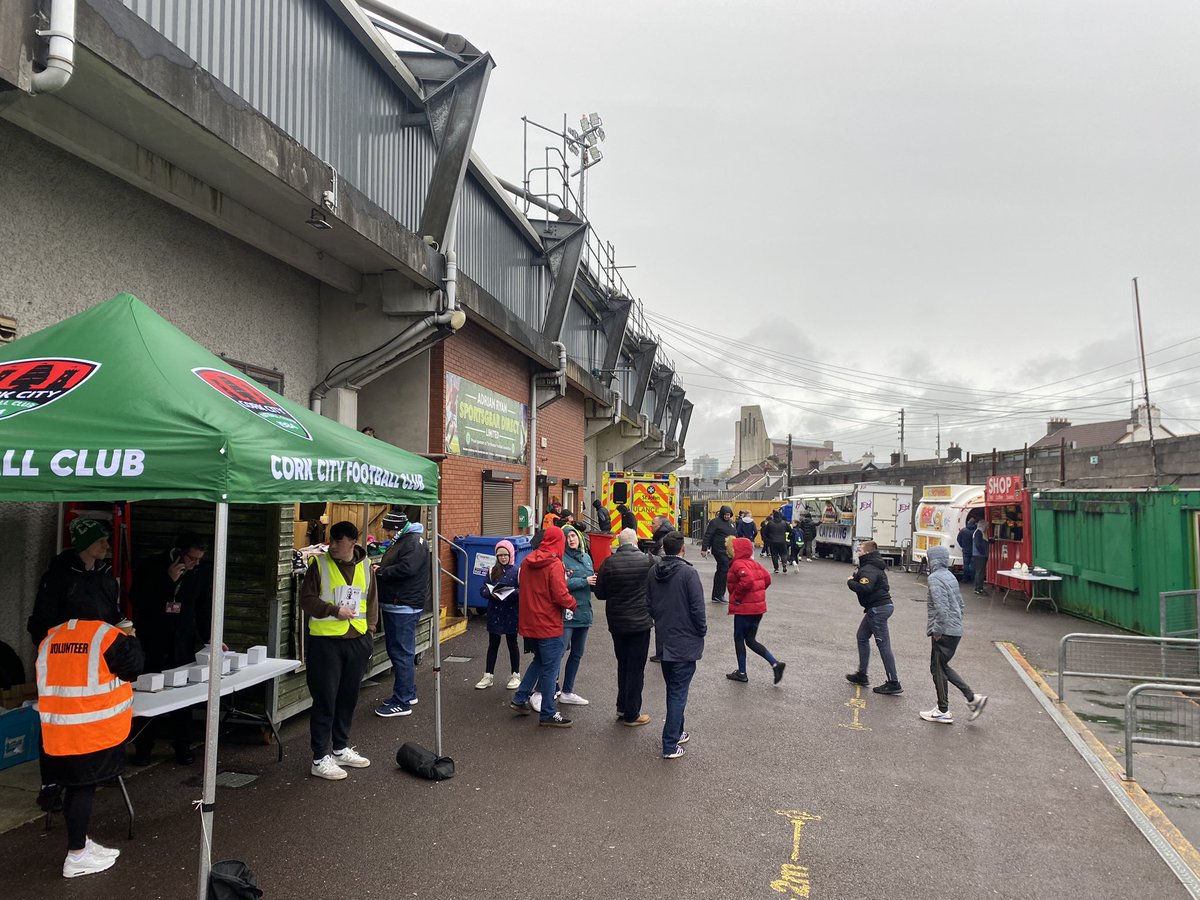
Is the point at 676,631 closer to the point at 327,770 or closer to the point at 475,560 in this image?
the point at 327,770

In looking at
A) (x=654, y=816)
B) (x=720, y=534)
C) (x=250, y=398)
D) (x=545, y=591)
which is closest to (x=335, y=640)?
(x=250, y=398)

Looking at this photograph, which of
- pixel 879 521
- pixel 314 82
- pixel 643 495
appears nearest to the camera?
pixel 314 82

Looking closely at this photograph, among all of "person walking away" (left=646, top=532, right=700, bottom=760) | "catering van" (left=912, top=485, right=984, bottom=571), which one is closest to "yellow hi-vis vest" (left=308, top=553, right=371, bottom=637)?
"person walking away" (left=646, top=532, right=700, bottom=760)

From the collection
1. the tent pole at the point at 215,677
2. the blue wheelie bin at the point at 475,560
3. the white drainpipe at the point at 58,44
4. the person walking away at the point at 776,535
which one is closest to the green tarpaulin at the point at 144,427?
the tent pole at the point at 215,677

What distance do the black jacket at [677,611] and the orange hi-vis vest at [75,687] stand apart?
12.7ft

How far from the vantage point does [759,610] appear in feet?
27.7

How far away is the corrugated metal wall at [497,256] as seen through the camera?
10.9 m

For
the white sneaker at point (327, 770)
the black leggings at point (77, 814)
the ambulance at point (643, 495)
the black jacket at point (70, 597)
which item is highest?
the ambulance at point (643, 495)

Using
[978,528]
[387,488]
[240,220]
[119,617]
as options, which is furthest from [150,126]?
[978,528]

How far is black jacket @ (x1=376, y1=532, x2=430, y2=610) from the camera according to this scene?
22.0ft

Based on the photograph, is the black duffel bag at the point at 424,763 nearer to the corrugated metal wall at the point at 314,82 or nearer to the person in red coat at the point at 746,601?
the person in red coat at the point at 746,601

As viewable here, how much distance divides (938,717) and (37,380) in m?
7.72

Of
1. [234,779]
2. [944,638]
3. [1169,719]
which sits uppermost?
[944,638]

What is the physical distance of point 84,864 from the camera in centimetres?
396
